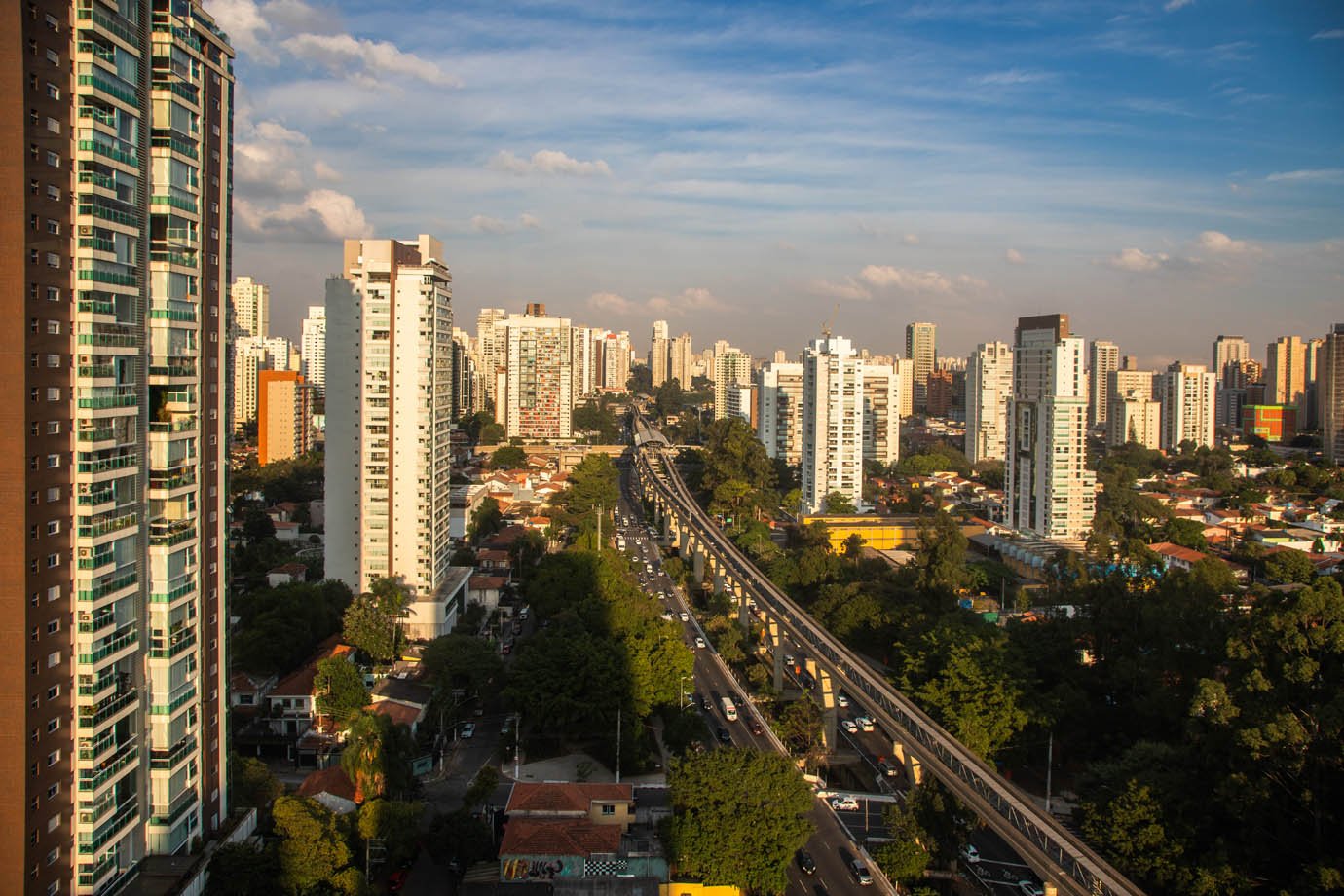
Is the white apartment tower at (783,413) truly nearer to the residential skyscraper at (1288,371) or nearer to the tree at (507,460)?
the tree at (507,460)

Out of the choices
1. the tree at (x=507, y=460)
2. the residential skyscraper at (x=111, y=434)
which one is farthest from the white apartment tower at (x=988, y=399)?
the residential skyscraper at (x=111, y=434)

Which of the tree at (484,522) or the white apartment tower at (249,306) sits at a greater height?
the white apartment tower at (249,306)

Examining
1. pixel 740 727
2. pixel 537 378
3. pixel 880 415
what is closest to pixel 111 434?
pixel 740 727

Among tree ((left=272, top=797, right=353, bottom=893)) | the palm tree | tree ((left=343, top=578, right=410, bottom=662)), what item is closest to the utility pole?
the palm tree

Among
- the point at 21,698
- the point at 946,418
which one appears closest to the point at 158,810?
the point at 21,698

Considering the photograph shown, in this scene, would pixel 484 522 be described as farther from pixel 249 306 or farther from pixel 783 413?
pixel 249 306
